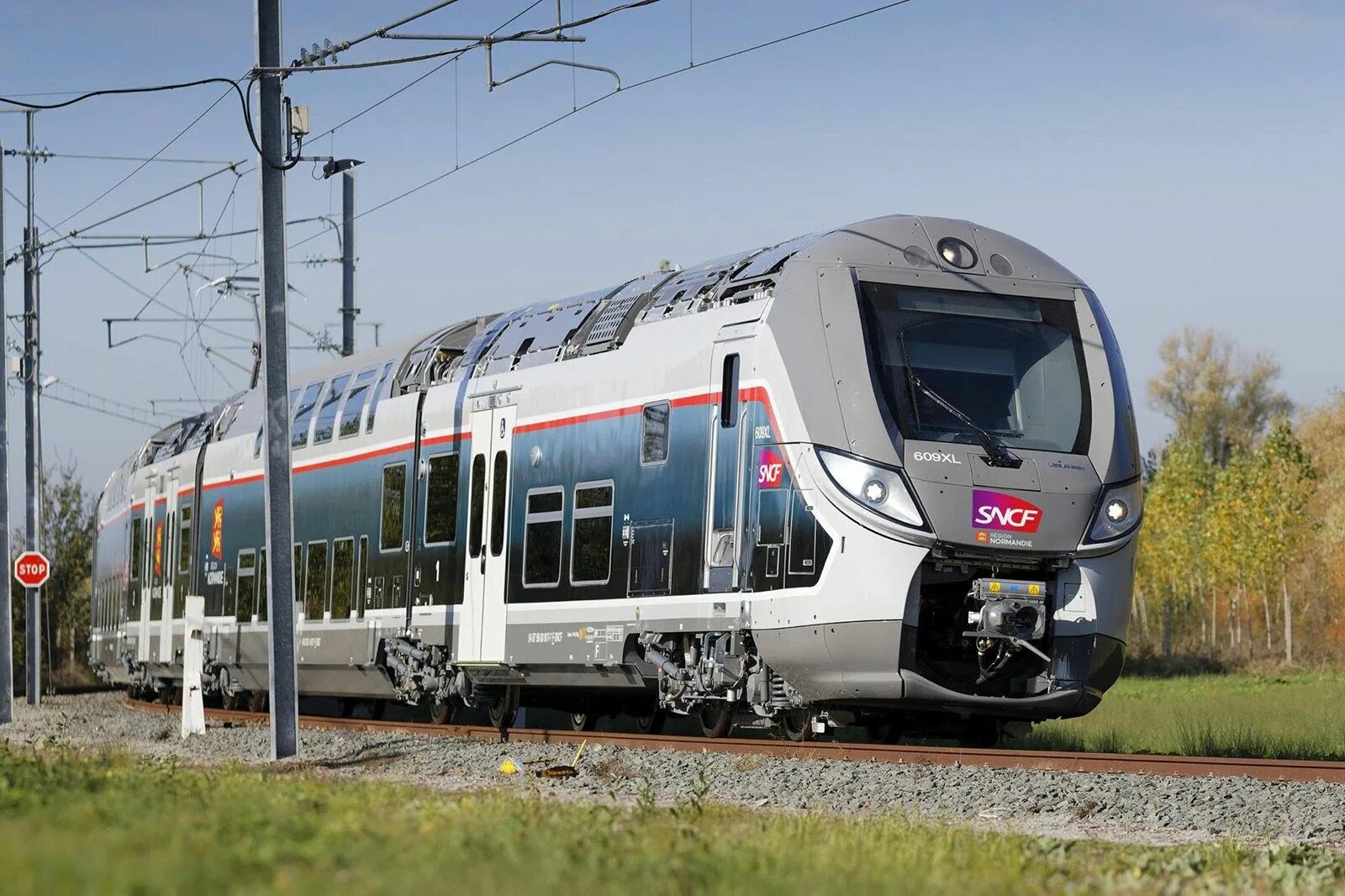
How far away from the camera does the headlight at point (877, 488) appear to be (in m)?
13.2

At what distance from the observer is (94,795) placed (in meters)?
8.60

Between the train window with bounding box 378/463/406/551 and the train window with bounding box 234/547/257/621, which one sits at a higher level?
the train window with bounding box 378/463/406/551

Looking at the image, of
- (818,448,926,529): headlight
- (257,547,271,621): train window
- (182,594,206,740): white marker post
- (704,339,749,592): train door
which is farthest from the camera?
(257,547,271,621): train window

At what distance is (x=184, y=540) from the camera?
27.8m

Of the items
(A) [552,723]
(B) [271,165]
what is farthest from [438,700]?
(B) [271,165]

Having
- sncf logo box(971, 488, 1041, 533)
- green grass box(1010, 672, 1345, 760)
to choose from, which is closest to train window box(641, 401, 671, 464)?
sncf logo box(971, 488, 1041, 533)

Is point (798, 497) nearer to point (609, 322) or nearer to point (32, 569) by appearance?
point (609, 322)

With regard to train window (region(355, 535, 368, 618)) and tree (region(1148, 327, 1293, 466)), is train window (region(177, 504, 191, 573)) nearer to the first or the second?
train window (region(355, 535, 368, 618))

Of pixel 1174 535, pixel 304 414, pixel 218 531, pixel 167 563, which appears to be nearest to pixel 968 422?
pixel 304 414

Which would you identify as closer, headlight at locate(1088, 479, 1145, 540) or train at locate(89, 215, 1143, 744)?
train at locate(89, 215, 1143, 744)

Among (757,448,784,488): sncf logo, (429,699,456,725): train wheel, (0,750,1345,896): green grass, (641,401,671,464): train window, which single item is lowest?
(429,699,456,725): train wheel

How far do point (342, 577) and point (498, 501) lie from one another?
4.27m

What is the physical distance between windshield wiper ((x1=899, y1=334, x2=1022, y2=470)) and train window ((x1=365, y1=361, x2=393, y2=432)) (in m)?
8.65

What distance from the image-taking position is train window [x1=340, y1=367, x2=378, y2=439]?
21438 millimetres
